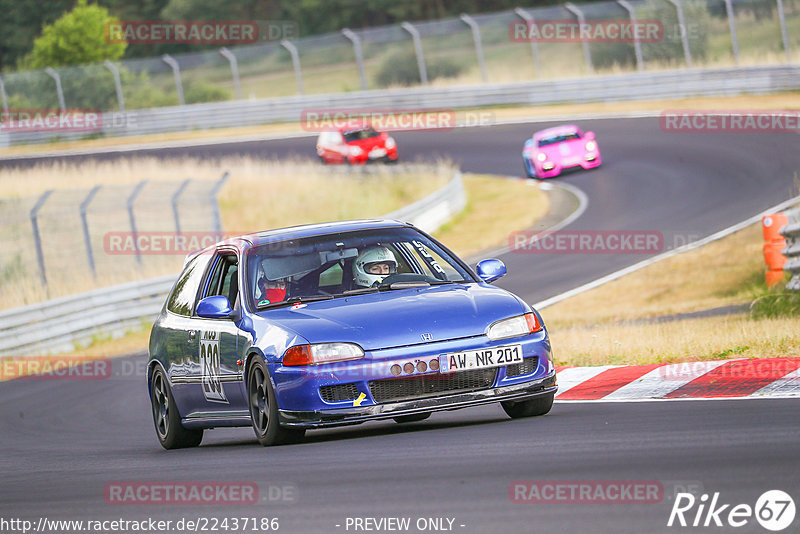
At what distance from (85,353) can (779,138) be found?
18.2 m

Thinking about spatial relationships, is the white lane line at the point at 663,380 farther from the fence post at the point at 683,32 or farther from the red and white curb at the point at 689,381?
the fence post at the point at 683,32

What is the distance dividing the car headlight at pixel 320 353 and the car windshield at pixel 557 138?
23.6 meters

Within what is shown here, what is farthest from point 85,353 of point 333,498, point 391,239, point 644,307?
point 333,498

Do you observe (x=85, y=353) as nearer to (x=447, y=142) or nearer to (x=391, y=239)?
(x=391, y=239)

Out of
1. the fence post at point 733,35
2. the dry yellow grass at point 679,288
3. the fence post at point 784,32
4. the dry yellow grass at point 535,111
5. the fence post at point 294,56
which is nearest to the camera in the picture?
the dry yellow grass at point 679,288

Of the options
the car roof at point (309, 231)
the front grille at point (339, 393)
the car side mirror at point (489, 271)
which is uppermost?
the car roof at point (309, 231)

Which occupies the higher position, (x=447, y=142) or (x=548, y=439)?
(x=548, y=439)

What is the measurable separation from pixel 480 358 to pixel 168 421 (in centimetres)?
296

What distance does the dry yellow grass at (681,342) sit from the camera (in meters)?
10.1

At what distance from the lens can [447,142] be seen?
40.9m
